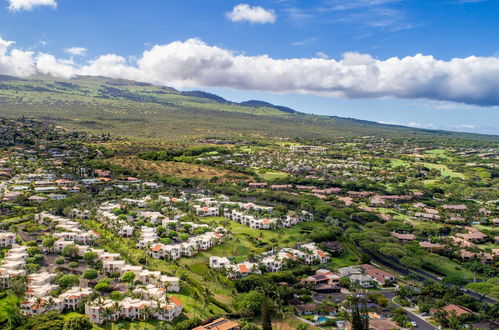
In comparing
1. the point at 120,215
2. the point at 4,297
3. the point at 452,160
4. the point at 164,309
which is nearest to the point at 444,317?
the point at 164,309

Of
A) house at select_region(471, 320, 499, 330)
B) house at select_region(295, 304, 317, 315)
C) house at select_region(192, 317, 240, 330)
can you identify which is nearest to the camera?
house at select_region(192, 317, 240, 330)

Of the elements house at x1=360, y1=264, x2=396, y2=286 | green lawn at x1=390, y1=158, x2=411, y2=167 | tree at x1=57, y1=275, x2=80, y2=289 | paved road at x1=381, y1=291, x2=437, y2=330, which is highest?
green lawn at x1=390, y1=158, x2=411, y2=167

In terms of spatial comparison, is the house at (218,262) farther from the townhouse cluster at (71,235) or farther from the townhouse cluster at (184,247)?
the townhouse cluster at (71,235)

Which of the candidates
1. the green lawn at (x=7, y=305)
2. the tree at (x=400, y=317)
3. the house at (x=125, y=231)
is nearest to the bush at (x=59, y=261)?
the green lawn at (x=7, y=305)

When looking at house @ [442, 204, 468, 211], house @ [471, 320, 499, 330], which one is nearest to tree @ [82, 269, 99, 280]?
house @ [471, 320, 499, 330]

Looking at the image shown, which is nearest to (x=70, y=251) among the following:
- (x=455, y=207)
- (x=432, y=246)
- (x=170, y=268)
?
(x=170, y=268)

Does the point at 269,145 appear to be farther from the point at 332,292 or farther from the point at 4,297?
the point at 4,297

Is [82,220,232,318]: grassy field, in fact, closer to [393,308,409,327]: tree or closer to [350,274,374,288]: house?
[350,274,374,288]: house
